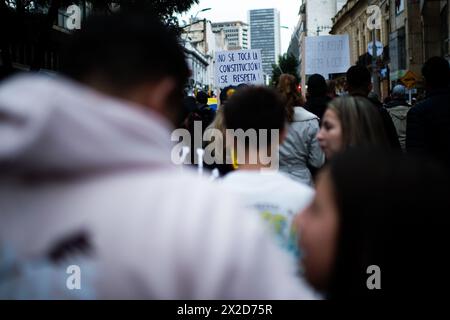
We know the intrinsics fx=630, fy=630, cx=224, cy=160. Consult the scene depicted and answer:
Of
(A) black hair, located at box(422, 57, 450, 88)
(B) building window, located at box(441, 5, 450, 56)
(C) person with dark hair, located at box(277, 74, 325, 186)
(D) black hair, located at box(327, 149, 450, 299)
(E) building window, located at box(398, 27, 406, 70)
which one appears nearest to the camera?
(D) black hair, located at box(327, 149, 450, 299)

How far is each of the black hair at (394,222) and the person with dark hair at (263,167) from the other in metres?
1.05

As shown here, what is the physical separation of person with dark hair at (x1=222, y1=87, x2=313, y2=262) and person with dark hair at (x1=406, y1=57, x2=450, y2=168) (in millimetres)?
2464

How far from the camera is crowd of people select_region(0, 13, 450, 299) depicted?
1176 millimetres

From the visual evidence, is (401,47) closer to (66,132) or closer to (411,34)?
(411,34)

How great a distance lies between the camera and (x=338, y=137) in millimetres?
3422

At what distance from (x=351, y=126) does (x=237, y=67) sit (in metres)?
8.48

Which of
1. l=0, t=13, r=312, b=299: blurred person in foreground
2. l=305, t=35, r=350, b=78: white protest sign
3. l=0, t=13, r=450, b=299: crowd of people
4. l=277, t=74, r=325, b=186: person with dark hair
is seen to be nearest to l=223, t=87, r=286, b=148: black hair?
l=0, t=13, r=450, b=299: crowd of people

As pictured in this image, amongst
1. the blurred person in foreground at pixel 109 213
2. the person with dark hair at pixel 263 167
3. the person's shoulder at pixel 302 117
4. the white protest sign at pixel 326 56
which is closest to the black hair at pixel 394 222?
the blurred person in foreground at pixel 109 213

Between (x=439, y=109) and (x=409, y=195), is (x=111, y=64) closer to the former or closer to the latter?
(x=409, y=195)

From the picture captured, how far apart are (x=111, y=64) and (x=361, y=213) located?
0.64 meters

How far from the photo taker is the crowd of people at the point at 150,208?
1.18 meters

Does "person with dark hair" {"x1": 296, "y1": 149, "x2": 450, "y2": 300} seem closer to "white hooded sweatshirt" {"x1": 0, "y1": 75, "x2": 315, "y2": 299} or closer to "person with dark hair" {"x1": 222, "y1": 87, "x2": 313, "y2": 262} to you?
"white hooded sweatshirt" {"x1": 0, "y1": 75, "x2": 315, "y2": 299}
